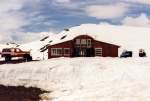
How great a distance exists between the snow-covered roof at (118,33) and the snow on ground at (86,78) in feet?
237

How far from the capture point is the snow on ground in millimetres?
46281

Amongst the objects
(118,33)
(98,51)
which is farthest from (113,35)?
(98,51)

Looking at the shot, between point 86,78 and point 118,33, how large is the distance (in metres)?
98.1

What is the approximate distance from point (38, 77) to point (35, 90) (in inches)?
260

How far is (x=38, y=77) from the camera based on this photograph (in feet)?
199

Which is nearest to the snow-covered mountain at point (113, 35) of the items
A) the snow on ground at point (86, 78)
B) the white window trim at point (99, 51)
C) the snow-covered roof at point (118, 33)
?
the snow-covered roof at point (118, 33)

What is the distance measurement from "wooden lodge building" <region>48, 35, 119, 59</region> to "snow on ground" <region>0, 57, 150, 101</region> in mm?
26880

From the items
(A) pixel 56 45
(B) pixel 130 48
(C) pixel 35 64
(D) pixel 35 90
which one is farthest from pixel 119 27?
(D) pixel 35 90

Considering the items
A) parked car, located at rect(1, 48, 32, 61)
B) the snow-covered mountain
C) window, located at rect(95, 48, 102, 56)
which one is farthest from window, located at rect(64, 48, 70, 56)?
the snow-covered mountain

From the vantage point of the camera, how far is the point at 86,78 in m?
56.0

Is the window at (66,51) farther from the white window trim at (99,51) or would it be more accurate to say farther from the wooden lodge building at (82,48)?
the white window trim at (99,51)

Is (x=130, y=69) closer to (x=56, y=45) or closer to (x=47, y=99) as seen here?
(x=47, y=99)

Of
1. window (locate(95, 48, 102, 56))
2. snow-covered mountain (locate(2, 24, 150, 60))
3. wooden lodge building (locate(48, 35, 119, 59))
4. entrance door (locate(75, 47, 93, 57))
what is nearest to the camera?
wooden lodge building (locate(48, 35, 119, 59))

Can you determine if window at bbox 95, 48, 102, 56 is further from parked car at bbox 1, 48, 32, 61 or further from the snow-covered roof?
the snow-covered roof
